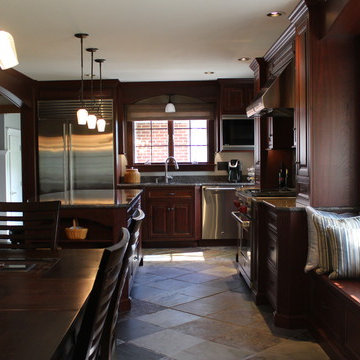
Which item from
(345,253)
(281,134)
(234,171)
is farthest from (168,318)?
(234,171)

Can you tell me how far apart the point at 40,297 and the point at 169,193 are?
491cm

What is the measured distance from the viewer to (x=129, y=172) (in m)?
6.76

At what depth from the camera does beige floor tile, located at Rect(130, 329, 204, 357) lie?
3.03 m

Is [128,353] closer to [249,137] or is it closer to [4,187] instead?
[249,137]

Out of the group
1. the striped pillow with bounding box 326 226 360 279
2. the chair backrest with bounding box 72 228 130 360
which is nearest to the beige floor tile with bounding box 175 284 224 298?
the striped pillow with bounding box 326 226 360 279

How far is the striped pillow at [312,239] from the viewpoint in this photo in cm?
314

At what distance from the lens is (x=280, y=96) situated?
169 inches

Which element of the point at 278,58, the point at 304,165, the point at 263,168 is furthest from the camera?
the point at 263,168

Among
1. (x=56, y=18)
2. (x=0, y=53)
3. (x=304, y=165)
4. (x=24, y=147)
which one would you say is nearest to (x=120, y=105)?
(x=24, y=147)

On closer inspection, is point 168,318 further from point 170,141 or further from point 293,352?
point 170,141

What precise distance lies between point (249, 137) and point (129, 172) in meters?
1.83

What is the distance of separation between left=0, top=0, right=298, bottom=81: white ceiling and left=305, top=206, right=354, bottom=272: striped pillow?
1594 millimetres

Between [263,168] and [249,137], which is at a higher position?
[249,137]

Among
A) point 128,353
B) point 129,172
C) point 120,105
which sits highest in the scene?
point 120,105
